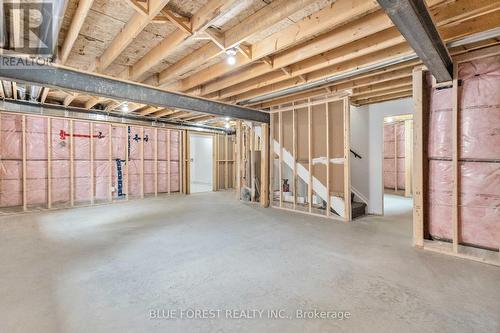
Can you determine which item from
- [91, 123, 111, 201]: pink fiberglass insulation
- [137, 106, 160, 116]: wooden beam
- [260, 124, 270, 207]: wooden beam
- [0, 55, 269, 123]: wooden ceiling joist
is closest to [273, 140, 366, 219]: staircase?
[260, 124, 270, 207]: wooden beam

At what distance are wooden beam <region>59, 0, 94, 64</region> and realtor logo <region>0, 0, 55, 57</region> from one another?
0.45 feet

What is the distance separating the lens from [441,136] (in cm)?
293

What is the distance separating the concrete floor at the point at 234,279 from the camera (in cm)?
161

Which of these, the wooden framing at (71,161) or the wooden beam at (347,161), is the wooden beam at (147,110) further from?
the wooden beam at (347,161)

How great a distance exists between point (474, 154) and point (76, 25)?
439 cm

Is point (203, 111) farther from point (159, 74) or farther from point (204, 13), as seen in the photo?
point (204, 13)

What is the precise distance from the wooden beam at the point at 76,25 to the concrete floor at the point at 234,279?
2344 millimetres

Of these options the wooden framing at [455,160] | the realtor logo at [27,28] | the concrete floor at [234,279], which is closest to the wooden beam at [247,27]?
the realtor logo at [27,28]

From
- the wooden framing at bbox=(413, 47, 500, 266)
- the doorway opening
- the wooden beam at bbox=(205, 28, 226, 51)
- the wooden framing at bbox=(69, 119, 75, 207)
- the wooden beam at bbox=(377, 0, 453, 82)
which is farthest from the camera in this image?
the doorway opening

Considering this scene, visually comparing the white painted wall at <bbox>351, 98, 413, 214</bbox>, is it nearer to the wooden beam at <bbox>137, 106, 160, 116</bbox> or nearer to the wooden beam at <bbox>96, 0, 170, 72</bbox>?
the wooden beam at <bbox>96, 0, 170, 72</bbox>

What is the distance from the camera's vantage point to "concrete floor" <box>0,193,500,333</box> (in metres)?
1.61

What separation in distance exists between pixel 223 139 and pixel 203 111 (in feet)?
16.7

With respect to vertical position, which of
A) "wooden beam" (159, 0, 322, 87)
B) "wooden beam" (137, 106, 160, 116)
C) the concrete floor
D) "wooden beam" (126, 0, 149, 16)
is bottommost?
the concrete floor

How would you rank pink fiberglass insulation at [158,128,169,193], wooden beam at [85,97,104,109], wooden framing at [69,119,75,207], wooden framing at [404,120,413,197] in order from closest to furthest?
wooden beam at [85,97,104,109] → wooden framing at [69,119,75,207] → pink fiberglass insulation at [158,128,169,193] → wooden framing at [404,120,413,197]
